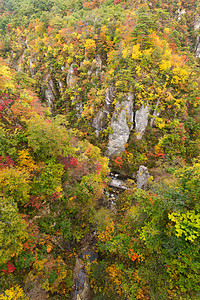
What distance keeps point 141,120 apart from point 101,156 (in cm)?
759

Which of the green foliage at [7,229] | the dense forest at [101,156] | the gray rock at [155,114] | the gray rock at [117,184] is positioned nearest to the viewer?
the green foliage at [7,229]

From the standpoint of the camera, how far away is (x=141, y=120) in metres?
18.2

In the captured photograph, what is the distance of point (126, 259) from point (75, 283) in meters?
4.13

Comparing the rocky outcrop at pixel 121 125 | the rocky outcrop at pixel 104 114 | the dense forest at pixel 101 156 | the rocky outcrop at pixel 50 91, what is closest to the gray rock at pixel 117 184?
the dense forest at pixel 101 156

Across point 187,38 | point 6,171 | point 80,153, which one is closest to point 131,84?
point 80,153

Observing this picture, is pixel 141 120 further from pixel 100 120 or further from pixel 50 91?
pixel 50 91

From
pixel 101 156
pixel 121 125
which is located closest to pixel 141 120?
pixel 121 125

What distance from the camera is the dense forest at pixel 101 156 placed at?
A: 586cm

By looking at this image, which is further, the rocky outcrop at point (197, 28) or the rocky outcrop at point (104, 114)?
A: the rocky outcrop at point (197, 28)

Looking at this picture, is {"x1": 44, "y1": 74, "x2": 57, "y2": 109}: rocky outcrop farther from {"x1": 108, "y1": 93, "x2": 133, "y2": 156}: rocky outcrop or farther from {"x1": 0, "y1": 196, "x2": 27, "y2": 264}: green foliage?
{"x1": 0, "y1": 196, "x2": 27, "y2": 264}: green foliage

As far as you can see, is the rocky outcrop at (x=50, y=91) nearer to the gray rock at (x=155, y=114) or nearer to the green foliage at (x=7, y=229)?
the gray rock at (x=155, y=114)

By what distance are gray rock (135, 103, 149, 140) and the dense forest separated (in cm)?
13

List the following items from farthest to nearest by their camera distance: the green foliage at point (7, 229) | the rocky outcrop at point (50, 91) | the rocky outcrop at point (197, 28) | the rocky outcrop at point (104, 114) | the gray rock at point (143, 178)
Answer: the rocky outcrop at point (197, 28), the rocky outcrop at point (50, 91), the rocky outcrop at point (104, 114), the gray rock at point (143, 178), the green foliage at point (7, 229)

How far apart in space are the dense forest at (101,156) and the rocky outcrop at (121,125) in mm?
138
